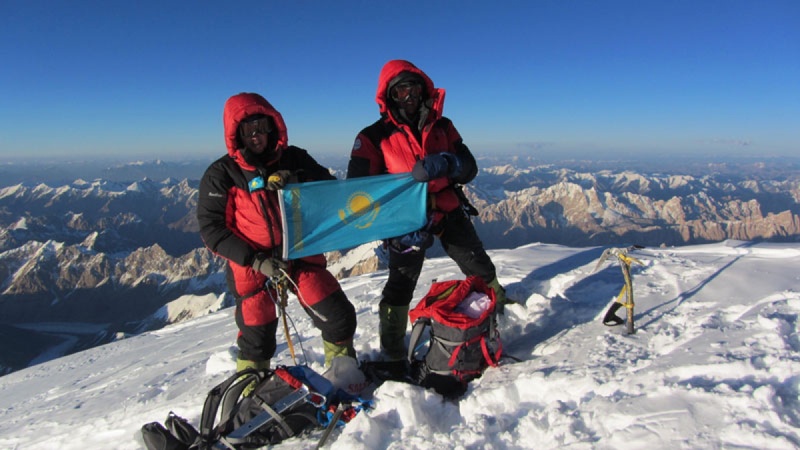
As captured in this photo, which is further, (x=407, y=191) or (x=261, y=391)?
(x=407, y=191)

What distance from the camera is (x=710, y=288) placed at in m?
5.68

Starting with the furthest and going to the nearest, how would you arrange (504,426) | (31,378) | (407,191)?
(31,378), (407,191), (504,426)

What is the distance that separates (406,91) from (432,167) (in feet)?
3.38

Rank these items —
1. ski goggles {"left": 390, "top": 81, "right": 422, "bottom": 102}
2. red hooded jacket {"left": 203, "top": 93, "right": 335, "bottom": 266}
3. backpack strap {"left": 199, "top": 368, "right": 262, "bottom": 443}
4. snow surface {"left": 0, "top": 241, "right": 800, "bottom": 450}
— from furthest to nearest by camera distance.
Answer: ski goggles {"left": 390, "top": 81, "right": 422, "bottom": 102}
red hooded jacket {"left": 203, "top": 93, "right": 335, "bottom": 266}
backpack strap {"left": 199, "top": 368, "right": 262, "bottom": 443}
snow surface {"left": 0, "top": 241, "right": 800, "bottom": 450}

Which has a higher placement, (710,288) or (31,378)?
(710,288)

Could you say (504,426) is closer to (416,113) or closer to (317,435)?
(317,435)

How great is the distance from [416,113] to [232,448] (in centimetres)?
417

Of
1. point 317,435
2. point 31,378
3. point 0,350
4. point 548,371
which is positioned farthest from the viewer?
point 0,350

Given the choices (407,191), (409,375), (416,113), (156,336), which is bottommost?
(156,336)

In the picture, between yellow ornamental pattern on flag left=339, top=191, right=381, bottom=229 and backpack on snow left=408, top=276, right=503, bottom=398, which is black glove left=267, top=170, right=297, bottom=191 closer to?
yellow ornamental pattern on flag left=339, top=191, right=381, bottom=229

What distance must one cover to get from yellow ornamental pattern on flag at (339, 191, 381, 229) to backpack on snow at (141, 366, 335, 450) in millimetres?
2129

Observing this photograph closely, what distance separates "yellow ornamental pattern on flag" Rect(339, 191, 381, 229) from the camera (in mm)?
5410

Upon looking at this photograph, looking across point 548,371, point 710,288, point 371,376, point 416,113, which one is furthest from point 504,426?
point 710,288

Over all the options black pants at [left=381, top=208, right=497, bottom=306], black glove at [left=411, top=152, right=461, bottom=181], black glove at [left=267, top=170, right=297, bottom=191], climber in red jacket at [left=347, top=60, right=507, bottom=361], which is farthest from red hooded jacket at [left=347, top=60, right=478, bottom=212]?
black glove at [left=267, top=170, right=297, bottom=191]
